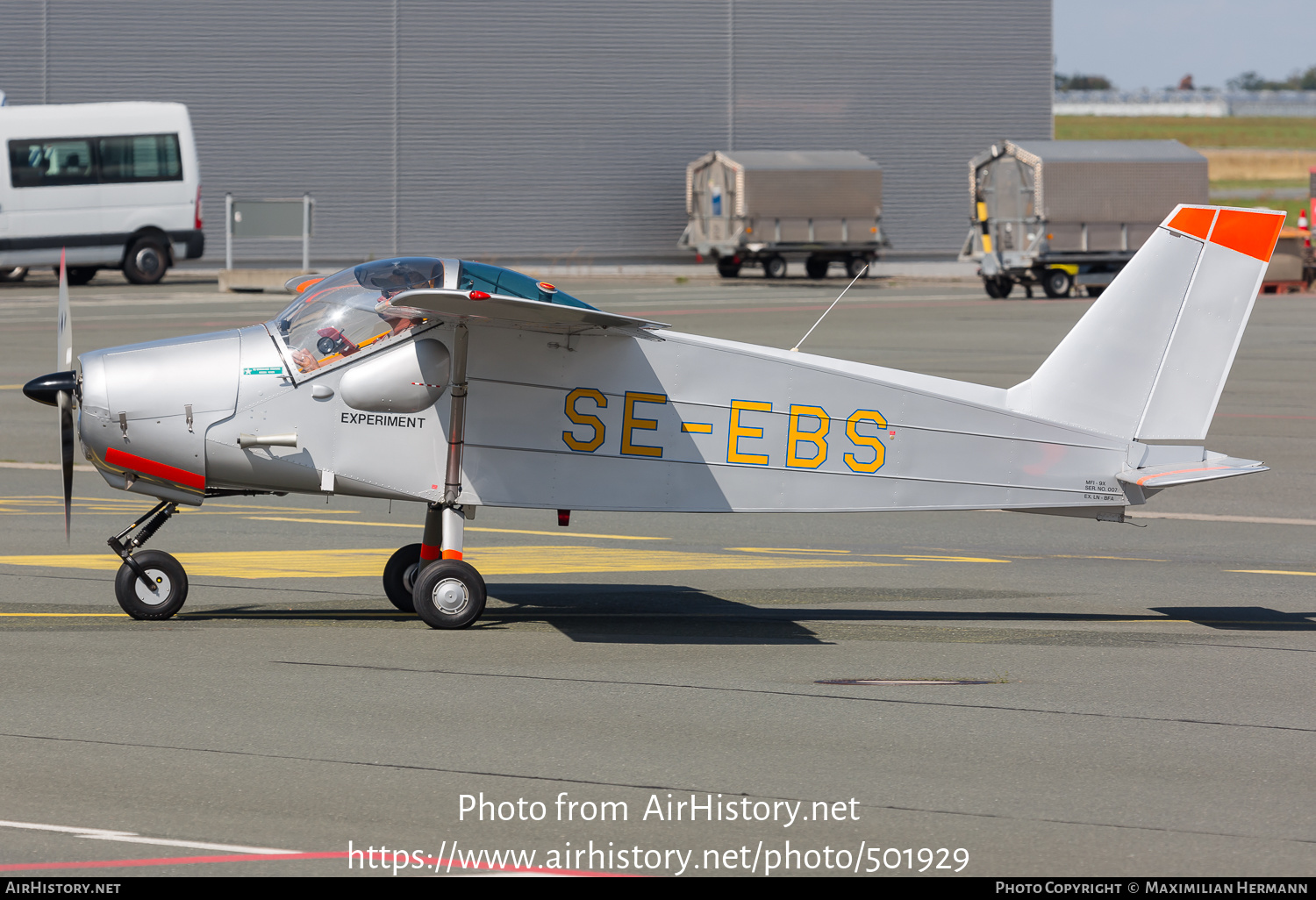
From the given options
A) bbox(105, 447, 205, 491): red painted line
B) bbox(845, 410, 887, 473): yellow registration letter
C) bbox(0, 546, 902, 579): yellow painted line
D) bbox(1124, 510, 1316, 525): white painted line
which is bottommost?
bbox(0, 546, 902, 579): yellow painted line

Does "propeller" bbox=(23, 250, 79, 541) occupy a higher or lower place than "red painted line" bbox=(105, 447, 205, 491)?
higher

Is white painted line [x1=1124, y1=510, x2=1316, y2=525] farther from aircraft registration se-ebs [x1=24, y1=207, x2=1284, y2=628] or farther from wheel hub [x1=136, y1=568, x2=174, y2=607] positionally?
wheel hub [x1=136, y1=568, x2=174, y2=607]

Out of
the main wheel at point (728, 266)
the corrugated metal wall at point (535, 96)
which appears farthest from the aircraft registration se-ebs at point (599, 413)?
the corrugated metal wall at point (535, 96)

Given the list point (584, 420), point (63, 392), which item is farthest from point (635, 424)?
point (63, 392)

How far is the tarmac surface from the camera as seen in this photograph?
532cm

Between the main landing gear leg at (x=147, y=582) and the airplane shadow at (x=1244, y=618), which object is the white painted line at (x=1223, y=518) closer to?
the airplane shadow at (x=1244, y=618)

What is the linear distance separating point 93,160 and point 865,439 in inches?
1251

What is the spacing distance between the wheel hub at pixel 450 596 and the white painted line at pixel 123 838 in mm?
3418

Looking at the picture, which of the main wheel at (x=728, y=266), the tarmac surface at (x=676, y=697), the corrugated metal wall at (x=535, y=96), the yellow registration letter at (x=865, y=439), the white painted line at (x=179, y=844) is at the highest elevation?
the corrugated metal wall at (x=535, y=96)

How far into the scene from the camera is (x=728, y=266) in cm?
4781

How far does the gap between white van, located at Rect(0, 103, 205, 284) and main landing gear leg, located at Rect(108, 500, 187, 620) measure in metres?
29.4

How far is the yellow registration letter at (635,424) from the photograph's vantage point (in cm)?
880

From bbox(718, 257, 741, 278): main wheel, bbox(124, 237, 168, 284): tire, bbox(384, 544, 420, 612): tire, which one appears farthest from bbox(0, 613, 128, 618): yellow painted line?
bbox(718, 257, 741, 278): main wheel
